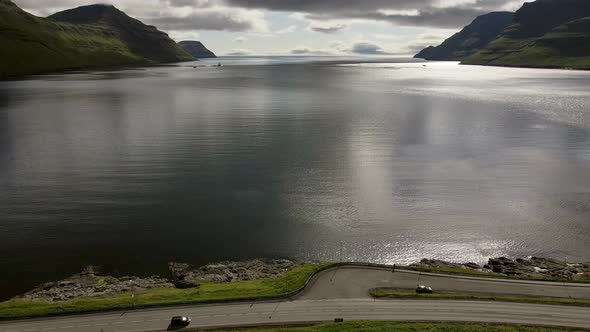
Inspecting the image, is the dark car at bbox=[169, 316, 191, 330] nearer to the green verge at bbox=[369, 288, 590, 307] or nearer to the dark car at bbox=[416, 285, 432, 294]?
the green verge at bbox=[369, 288, 590, 307]

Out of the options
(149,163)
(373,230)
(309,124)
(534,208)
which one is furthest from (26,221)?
(309,124)

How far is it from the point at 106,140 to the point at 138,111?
52215 millimetres

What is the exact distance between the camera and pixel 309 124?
5999 inches

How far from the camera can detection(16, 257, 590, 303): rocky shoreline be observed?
5162cm

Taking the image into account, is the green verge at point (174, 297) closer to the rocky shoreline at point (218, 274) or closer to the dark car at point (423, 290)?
the rocky shoreline at point (218, 274)

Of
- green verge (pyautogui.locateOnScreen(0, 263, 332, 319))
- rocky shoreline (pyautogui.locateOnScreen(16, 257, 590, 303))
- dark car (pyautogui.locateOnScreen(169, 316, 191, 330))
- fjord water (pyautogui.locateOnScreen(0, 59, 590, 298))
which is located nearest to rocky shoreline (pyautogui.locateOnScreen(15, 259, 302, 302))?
rocky shoreline (pyautogui.locateOnScreen(16, 257, 590, 303))

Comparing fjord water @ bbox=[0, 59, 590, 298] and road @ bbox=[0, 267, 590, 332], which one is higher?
fjord water @ bbox=[0, 59, 590, 298]

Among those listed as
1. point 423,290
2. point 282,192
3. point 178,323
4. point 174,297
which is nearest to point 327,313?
point 423,290

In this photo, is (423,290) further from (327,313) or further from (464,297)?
(327,313)

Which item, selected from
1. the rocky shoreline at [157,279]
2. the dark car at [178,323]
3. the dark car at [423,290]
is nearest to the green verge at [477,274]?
the dark car at [423,290]

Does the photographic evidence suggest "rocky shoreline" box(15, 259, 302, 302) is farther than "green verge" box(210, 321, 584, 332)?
Yes

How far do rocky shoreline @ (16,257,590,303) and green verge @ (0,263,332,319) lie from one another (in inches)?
77.3

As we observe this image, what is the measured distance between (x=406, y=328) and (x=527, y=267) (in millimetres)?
25385

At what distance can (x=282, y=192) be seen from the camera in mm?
85000
